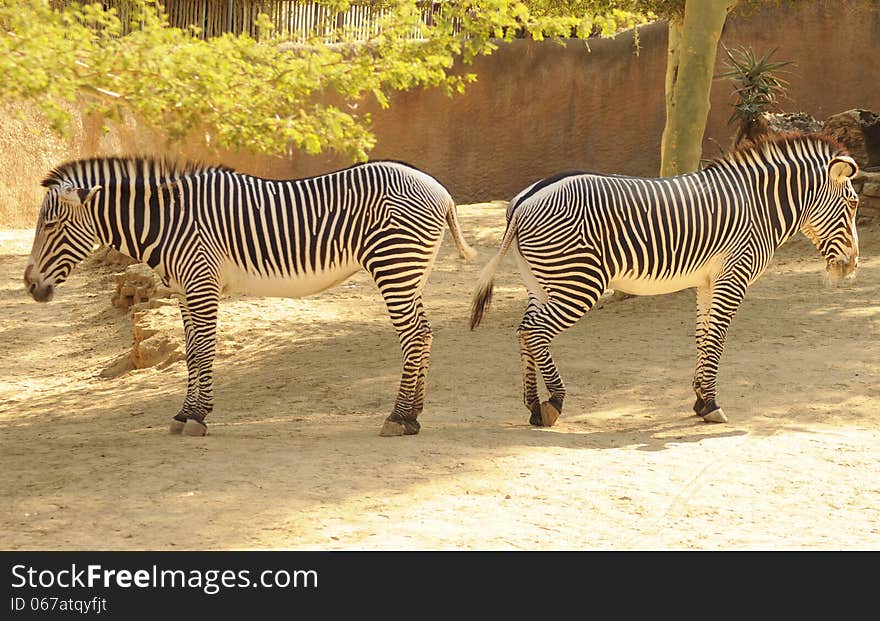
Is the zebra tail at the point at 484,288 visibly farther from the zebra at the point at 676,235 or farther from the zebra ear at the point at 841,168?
the zebra ear at the point at 841,168

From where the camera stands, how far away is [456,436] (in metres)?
6.51

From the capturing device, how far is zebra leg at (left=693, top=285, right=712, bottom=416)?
718cm

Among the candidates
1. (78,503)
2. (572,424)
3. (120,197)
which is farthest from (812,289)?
(78,503)

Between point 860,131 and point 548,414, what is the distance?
8.59m

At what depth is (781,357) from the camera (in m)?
8.77

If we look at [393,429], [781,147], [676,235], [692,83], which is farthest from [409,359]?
[692,83]

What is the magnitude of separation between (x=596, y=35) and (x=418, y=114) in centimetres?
357

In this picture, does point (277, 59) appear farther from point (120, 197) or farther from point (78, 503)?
point (78, 503)

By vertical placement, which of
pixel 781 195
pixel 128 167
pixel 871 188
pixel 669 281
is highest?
pixel 781 195

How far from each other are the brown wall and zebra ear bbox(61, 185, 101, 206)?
10989 millimetres

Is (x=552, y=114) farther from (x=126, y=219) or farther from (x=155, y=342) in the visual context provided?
(x=126, y=219)

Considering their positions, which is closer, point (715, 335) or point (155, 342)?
point (715, 335)

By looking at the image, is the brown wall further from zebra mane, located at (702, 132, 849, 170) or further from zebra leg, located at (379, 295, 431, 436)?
zebra leg, located at (379, 295, 431, 436)

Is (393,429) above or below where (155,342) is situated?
above
